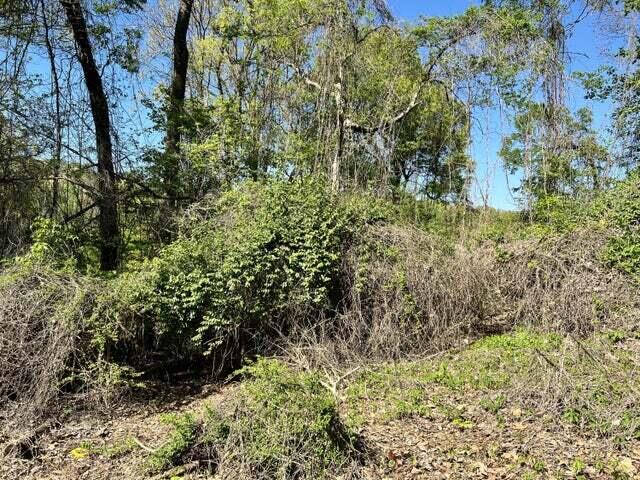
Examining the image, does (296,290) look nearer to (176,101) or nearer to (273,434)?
(273,434)

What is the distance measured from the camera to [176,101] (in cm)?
940

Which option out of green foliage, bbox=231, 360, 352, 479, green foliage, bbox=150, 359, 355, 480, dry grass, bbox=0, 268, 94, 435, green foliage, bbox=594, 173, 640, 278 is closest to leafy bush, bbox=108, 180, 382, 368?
dry grass, bbox=0, 268, 94, 435

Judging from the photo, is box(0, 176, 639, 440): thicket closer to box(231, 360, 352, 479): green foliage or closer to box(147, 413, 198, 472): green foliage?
box(147, 413, 198, 472): green foliage

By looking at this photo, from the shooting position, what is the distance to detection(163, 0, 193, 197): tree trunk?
901cm

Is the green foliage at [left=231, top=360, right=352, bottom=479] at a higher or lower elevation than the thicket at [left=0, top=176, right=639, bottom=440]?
lower

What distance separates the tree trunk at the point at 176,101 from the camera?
29.6 feet

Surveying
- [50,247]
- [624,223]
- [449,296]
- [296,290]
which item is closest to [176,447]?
[296,290]

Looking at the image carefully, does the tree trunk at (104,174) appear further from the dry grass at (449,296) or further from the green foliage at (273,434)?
the green foliage at (273,434)

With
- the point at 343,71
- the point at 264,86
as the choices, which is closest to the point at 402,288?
the point at 343,71

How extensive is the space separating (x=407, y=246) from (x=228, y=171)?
4.09 meters

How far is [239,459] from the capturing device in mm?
3422

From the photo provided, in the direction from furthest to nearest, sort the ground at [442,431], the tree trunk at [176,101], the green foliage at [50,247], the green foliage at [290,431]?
the tree trunk at [176,101]
the green foliage at [50,247]
the ground at [442,431]
the green foliage at [290,431]

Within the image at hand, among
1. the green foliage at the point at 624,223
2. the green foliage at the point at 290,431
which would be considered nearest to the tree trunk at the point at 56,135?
the green foliage at the point at 290,431

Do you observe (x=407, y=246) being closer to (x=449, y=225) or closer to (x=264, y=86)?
(x=449, y=225)
